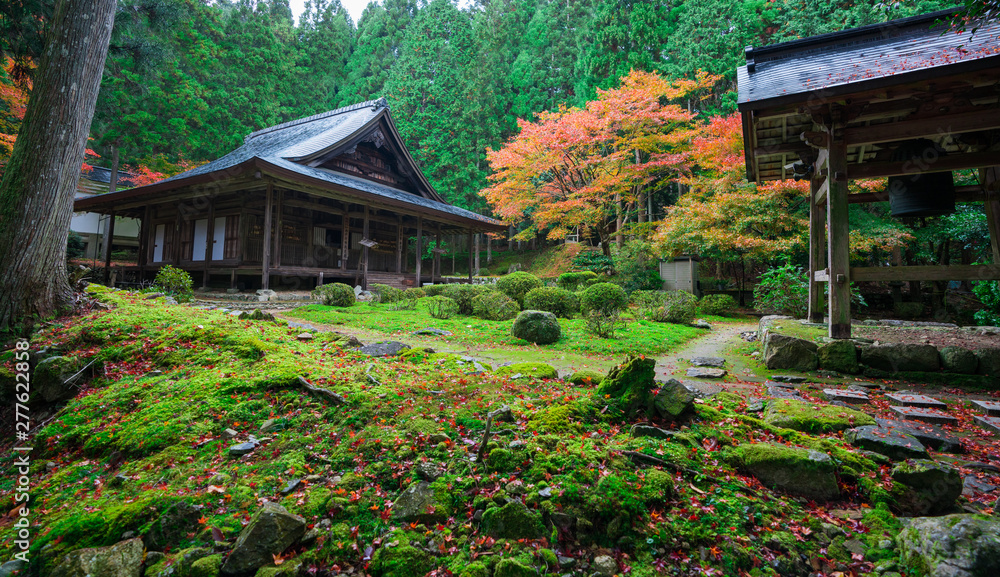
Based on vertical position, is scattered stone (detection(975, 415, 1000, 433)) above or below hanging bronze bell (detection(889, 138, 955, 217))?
below

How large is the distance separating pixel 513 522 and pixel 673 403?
1.50 metres

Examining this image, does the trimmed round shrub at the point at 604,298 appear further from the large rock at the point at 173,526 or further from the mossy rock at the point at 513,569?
the large rock at the point at 173,526

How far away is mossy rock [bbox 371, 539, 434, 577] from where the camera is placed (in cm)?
171

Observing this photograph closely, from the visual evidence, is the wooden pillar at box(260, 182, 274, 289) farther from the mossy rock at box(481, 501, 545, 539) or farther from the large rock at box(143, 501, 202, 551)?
the mossy rock at box(481, 501, 545, 539)

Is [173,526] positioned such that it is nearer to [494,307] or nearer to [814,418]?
[814,418]

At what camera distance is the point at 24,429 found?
3.24m

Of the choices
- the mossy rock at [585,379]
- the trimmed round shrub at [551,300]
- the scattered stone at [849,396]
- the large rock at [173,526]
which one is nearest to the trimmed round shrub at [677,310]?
the trimmed round shrub at [551,300]

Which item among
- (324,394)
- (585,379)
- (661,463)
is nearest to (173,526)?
(324,394)

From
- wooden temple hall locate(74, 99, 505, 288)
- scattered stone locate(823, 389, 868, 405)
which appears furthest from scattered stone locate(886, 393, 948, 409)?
wooden temple hall locate(74, 99, 505, 288)

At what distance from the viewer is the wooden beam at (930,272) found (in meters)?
4.27

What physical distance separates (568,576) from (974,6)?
4.46m

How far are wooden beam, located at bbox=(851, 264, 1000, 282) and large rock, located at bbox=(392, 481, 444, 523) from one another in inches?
196

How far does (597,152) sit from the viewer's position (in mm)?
17250

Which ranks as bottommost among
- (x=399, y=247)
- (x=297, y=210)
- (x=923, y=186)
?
(x=923, y=186)
